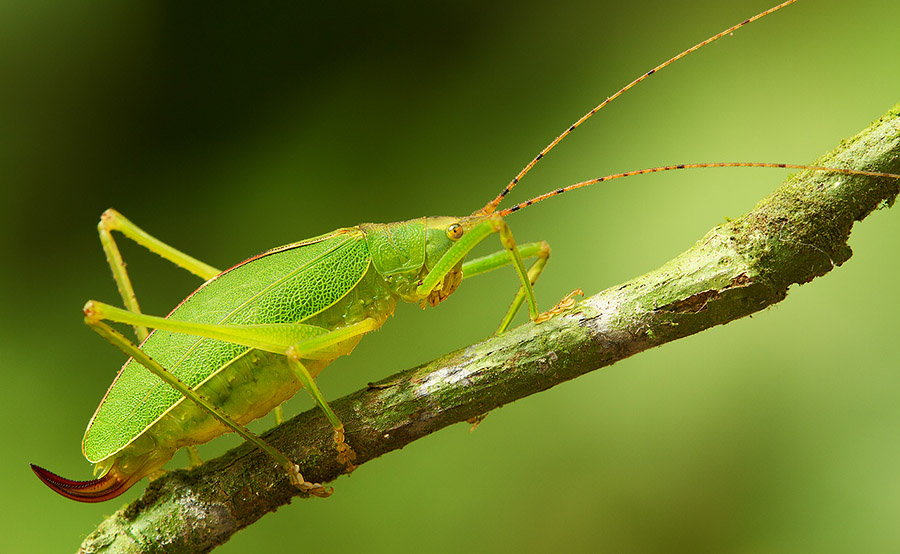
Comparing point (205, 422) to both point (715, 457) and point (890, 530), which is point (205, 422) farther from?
point (890, 530)

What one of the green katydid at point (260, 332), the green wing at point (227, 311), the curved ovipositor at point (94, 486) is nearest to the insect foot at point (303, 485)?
the green katydid at point (260, 332)

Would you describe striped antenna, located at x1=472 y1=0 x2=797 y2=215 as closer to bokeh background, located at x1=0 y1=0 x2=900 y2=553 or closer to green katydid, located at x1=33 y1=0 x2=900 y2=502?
green katydid, located at x1=33 y1=0 x2=900 y2=502

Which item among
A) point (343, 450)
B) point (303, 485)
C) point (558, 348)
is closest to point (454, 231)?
point (558, 348)

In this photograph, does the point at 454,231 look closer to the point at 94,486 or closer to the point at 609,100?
the point at 609,100

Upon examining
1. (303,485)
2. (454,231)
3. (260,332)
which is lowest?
(303,485)

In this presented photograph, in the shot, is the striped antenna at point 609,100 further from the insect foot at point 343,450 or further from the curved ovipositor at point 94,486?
the curved ovipositor at point 94,486

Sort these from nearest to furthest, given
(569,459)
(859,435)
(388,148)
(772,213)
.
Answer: (772,213) < (859,435) < (569,459) < (388,148)

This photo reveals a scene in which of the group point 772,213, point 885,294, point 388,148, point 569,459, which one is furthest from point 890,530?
point 388,148
